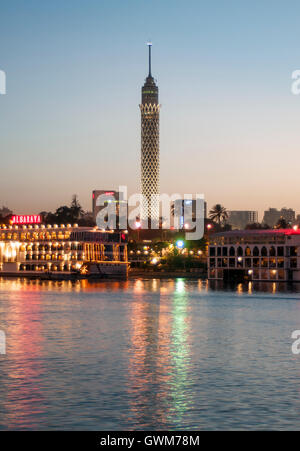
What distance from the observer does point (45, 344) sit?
56.5 metres

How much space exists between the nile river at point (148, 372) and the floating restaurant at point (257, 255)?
91249 millimetres

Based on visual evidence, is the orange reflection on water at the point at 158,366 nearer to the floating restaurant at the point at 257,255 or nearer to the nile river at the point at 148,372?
the nile river at the point at 148,372

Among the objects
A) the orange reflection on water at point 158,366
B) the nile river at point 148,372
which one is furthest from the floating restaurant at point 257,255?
the orange reflection on water at point 158,366

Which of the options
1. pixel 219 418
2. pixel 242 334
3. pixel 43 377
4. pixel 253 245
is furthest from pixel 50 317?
pixel 253 245

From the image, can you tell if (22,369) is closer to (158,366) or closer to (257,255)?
(158,366)

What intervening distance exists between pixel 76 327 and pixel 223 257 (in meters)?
119

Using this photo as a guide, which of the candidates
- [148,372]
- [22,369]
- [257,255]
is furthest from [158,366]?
[257,255]

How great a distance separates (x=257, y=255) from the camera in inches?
7092

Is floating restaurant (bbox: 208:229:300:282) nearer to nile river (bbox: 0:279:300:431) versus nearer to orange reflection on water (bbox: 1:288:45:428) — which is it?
nile river (bbox: 0:279:300:431)

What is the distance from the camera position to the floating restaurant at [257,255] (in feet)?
575

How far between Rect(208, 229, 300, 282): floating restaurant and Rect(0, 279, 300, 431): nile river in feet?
299

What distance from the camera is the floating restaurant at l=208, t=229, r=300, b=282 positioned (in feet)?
575

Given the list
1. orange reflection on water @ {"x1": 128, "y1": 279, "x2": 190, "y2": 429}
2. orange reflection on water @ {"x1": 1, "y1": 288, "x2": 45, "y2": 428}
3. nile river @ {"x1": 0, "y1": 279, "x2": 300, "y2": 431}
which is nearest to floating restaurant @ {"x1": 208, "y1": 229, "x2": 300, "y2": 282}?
nile river @ {"x1": 0, "y1": 279, "x2": 300, "y2": 431}

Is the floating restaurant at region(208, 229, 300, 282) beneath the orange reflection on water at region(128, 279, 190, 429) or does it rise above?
above
